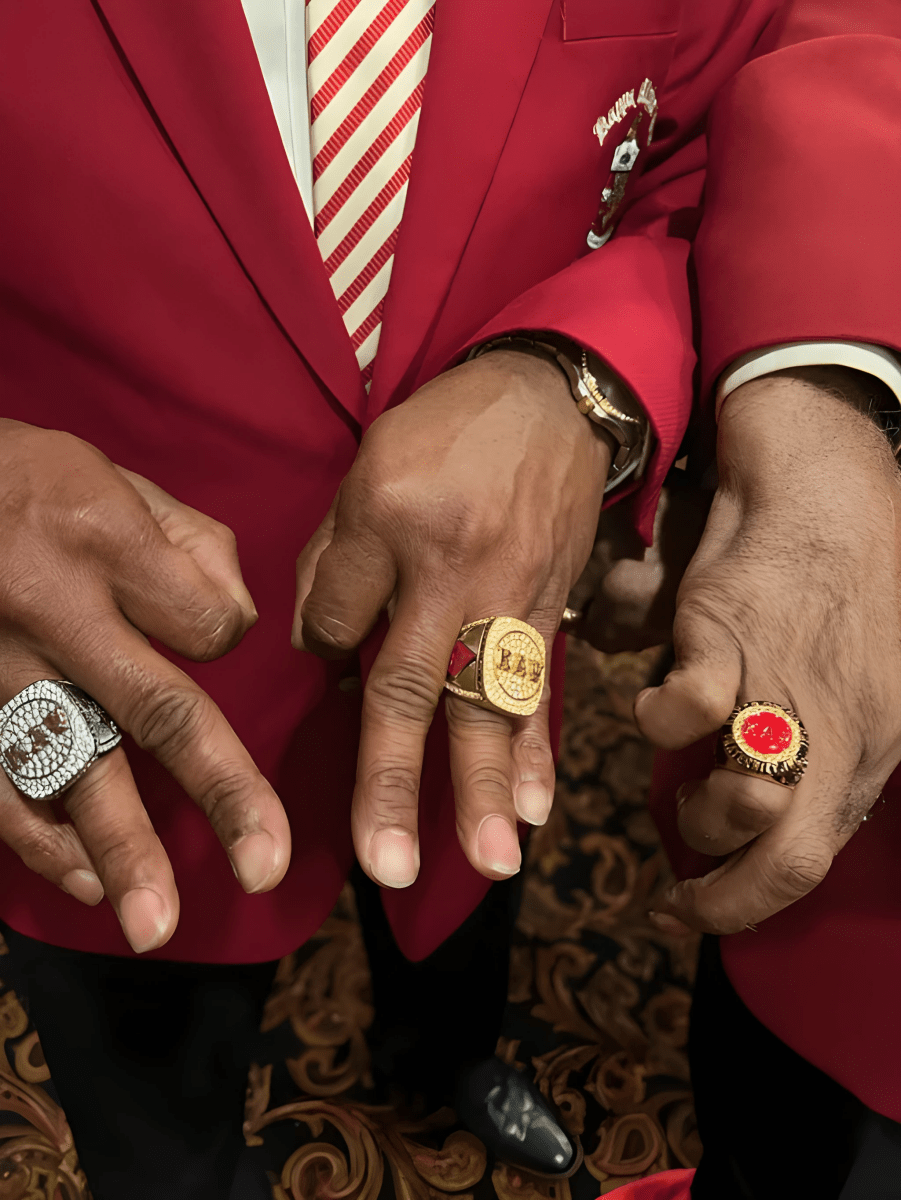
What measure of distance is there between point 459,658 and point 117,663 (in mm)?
209

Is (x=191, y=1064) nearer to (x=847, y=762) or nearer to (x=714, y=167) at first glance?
(x=847, y=762)

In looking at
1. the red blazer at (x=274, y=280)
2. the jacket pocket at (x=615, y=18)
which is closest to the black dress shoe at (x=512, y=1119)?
the red blazer at (x=274, y=280)

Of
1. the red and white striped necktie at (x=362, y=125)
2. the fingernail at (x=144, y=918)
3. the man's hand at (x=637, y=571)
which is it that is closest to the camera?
the fingernail at (x=144, y=918)

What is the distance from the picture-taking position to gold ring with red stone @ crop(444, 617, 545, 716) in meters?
0.48

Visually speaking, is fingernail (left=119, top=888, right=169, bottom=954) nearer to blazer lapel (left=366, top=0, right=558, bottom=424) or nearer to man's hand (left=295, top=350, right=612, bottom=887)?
man's hand (left=295, top=350, right=612, bottom=887)

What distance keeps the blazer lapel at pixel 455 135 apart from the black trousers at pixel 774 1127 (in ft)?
2.18

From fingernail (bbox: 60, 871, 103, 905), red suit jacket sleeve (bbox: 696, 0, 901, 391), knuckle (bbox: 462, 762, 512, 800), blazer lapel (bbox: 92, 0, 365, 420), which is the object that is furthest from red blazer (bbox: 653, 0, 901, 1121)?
fingernail (bbox: 60, 871, 103, 905)

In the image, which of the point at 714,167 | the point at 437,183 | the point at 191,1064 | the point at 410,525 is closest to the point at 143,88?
the point at 437,183

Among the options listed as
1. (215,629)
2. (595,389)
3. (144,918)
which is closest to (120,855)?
(144,918)

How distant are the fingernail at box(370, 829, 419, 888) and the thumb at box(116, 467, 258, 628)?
17 cm

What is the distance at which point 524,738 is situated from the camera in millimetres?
517

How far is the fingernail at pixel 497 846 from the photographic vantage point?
1.52ft

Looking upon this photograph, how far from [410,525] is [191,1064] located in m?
0.64

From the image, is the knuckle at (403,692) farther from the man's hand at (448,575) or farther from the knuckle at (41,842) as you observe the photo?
the knuckle at (41,842)
